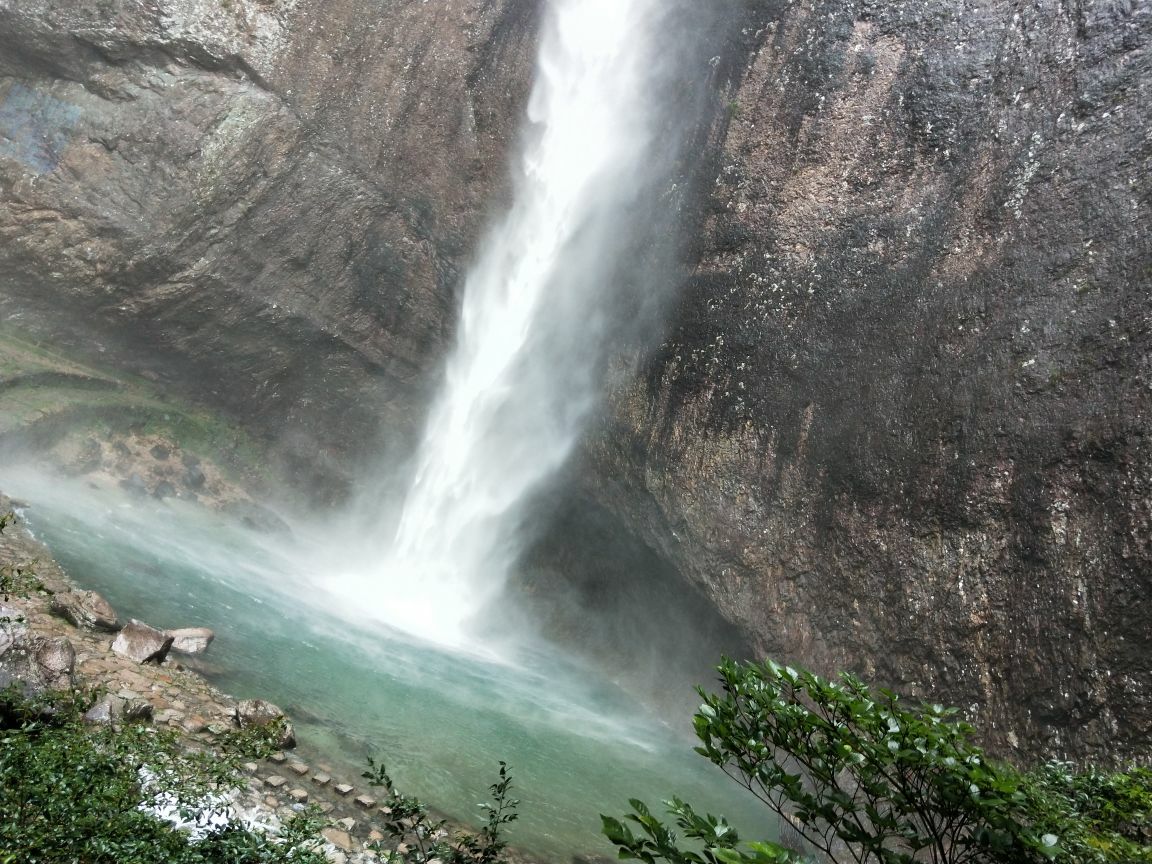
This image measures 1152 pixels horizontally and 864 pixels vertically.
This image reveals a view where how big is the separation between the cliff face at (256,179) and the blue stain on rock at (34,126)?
0.10 feet

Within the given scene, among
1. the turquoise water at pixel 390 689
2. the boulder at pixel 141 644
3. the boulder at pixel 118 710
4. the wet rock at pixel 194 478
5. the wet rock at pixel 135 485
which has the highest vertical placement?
the wet rock at pixel 194 478

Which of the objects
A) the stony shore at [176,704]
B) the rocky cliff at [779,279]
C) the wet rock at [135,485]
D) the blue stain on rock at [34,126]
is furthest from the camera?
the wet rock at [135,485]

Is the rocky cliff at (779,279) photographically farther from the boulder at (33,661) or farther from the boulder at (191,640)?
the boulder at (33,661)

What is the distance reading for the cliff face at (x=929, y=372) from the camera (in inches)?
324

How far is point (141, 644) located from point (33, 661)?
7.10ft

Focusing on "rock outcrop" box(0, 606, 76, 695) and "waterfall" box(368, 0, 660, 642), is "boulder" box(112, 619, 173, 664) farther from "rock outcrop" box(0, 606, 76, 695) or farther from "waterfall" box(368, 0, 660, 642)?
"waterfall" box(368, 0, 660, 642)

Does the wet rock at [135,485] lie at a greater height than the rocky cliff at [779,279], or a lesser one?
lesser

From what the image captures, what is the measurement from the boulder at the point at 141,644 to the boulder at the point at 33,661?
59.6 inches

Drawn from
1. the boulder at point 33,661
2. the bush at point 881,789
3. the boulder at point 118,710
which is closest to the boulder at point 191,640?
the boulder at point 118,710

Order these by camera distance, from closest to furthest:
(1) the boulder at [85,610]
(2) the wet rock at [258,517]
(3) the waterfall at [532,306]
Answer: (1) the boulder at [85,610]
(3) the waterfall at [532,306]
(2) the wet rock at [258,517]

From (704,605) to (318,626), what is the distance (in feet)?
19.0

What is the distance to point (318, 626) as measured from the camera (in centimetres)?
1093

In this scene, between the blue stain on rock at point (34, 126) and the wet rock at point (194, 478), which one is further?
the wet rock at point (194, 478)

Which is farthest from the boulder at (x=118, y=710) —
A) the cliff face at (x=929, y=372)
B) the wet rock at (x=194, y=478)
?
the wet rock at (x=194, y=478)
